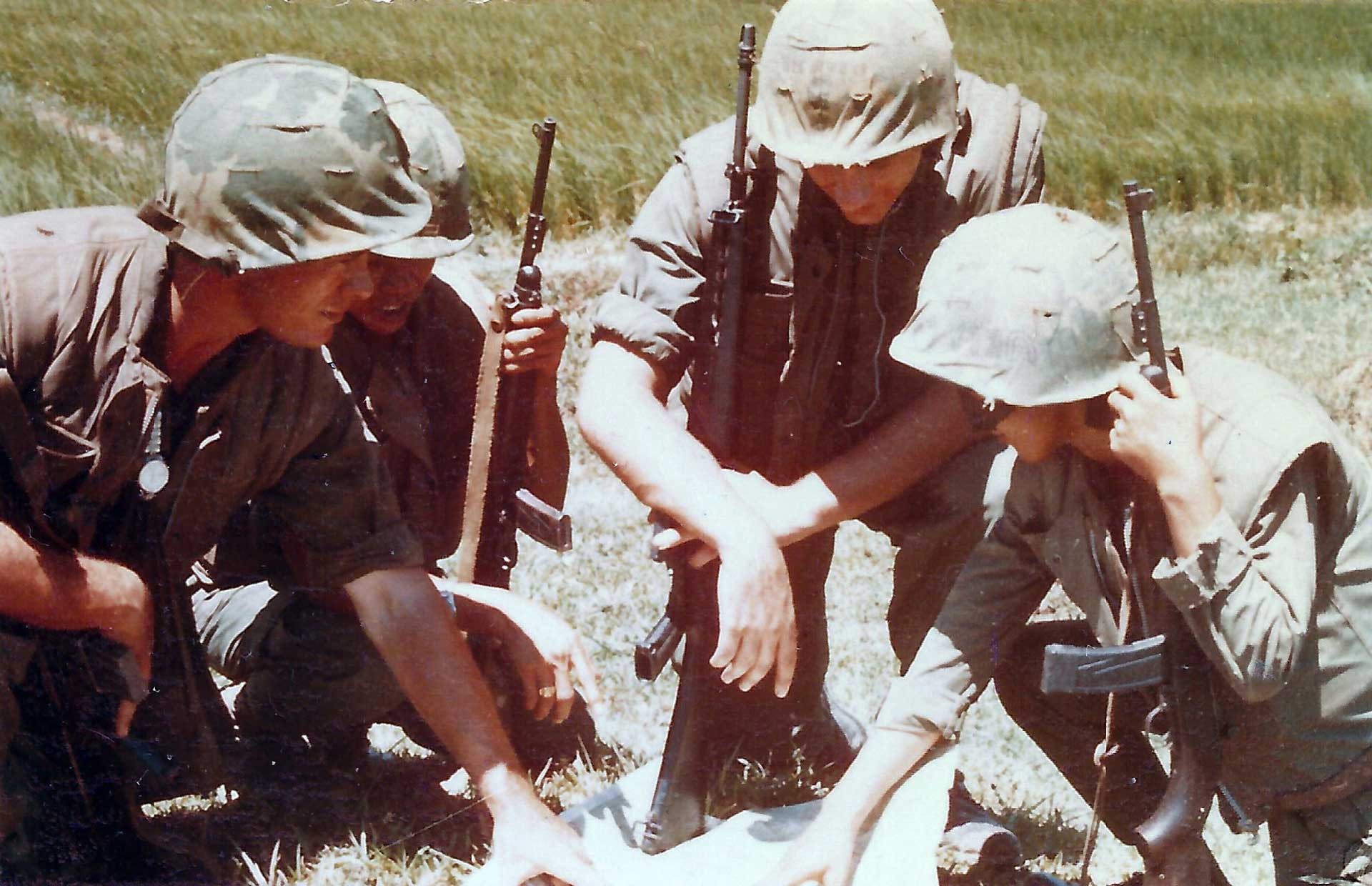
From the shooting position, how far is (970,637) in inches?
124

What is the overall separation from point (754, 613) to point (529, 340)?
97cm

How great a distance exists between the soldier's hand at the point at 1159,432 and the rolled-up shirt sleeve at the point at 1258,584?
0.11m

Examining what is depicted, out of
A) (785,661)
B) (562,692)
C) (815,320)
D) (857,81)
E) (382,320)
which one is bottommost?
(562,692)

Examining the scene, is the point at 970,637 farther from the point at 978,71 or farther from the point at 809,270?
the point at 978,71

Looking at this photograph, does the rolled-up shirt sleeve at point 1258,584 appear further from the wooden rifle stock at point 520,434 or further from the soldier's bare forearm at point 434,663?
the wooden rifle stock at point 520,434

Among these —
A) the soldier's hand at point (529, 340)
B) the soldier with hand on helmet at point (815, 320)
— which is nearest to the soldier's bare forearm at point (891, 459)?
the soldier with hand on helmet at point (815, 320)

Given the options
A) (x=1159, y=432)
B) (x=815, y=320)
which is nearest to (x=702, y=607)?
(x=815, y=320)

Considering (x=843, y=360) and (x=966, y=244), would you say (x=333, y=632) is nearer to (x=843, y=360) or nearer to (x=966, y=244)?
(x=843, y=360)

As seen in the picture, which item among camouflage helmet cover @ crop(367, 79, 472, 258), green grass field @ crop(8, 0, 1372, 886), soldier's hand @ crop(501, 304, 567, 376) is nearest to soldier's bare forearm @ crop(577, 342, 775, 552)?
soldier's hand @ crop(501, 304, 567, 376)

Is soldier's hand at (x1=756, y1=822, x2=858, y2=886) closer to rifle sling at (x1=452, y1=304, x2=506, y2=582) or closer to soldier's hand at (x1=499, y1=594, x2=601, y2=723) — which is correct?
soldier's hand at (x1=499, y1=594, x2=601, y2=723)

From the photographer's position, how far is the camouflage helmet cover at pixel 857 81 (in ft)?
10.7

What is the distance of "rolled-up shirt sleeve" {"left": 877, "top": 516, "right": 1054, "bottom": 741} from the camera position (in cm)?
312

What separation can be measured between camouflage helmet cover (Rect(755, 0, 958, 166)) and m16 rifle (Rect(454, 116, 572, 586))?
2.30ft

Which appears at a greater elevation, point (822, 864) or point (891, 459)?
point (891, 459)
